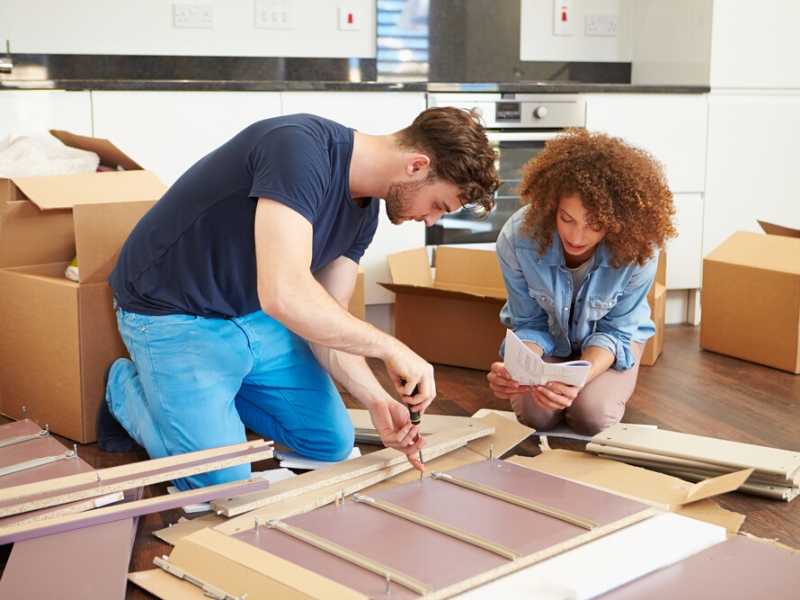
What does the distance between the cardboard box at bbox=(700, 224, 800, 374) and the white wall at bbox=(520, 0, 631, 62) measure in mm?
1409

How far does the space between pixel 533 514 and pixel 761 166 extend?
2.74 metres

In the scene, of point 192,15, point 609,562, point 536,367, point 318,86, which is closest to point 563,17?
point 318,86

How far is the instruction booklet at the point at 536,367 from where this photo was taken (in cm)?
224

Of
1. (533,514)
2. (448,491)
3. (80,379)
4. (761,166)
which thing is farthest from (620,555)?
(761,166)

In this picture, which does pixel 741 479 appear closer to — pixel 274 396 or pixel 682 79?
pixel 274 396

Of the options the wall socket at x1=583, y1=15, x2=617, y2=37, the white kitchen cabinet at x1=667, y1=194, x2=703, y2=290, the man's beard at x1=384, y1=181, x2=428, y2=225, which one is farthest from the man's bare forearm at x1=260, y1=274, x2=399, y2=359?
the wall socket at x1=583, y1=15, x2=617, y2=37

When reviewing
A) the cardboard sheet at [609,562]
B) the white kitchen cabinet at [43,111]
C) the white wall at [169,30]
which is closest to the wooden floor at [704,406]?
the cardboard sheet at [609,562]

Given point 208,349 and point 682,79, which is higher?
point 682,79

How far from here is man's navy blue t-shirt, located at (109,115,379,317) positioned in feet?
6.36

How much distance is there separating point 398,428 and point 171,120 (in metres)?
1.86

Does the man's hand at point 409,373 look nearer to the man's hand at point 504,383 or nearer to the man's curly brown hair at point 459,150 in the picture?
the man's curly brown hair at point 459,150

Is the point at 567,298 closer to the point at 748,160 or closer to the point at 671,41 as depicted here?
the point at 748,160

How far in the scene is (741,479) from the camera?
6.86ft

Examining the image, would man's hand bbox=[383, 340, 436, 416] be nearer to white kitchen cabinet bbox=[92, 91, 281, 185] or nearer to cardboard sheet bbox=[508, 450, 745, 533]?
cardboard sheet bbox=[508, 450, 745, 533]
